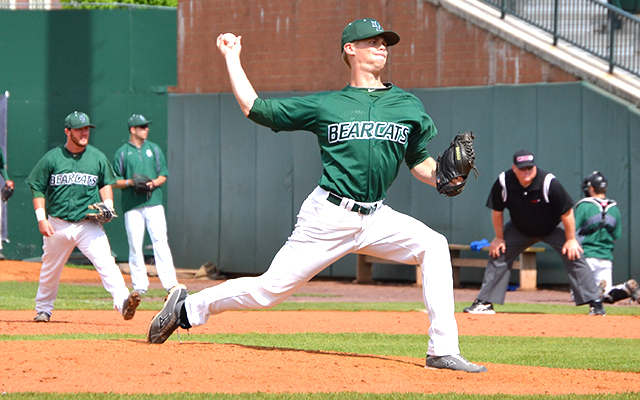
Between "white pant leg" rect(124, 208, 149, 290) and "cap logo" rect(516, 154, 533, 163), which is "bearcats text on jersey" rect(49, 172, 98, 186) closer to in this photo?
"white pant leg" rect(124, 208, 149, 290)

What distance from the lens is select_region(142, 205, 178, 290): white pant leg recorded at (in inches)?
430

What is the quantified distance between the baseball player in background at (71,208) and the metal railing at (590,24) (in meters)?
8.91

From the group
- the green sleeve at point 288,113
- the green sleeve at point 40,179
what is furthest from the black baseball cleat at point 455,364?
the green sleeve at point 40,179

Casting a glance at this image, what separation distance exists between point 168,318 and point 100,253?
110 inches

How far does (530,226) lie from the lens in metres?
9.70

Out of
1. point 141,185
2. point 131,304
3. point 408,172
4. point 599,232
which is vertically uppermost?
point 408,172

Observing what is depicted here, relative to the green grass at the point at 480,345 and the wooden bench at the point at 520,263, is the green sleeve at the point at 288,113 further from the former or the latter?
the wooden bench at the point at 520,263

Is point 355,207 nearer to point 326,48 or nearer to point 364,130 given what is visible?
point 364,130

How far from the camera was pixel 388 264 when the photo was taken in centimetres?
1523

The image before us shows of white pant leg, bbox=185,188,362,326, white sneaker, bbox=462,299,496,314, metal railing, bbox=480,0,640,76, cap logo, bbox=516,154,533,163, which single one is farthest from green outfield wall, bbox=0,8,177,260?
white pant leg, bbox=185,188,362,326

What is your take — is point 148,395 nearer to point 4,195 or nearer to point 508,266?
point 508,266

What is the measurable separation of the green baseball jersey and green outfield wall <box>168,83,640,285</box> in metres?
2.14

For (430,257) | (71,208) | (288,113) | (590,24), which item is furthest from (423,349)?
(590,24)

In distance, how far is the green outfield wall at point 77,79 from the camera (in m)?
17.1
